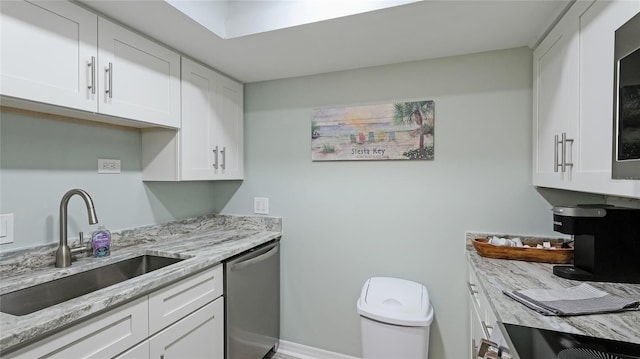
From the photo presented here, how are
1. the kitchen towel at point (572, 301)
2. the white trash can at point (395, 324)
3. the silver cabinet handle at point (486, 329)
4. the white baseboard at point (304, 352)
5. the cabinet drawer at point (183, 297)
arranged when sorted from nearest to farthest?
the kitchen towel at point (572, 301) → the silver cabinet handle at point (486, 329) → the cabinet drawer at point (183, 297) → the white trash can at point (395, 324) → the white baseboard at point (304, 352)

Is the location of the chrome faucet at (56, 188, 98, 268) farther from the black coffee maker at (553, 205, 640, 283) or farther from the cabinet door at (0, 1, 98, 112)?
the black coffee maker at (553, 205, 640, 283)

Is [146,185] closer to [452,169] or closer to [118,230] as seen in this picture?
[118,230]

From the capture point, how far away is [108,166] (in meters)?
1.77

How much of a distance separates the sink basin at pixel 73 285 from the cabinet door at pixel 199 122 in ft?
1.82

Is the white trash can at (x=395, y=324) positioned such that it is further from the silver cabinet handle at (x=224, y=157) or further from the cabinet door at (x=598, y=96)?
the silver cabinet handle at (x=224, y=157)

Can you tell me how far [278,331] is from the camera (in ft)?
7.71

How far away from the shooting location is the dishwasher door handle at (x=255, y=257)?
1.82 meters

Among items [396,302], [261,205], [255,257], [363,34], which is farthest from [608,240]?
[261,205]

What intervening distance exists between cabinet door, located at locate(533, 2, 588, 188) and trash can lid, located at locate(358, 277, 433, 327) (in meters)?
0.92

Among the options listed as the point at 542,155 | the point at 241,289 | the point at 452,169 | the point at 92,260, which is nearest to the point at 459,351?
the point at 452,169

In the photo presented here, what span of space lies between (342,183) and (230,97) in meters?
1.10

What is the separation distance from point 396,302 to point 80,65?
2.00 m

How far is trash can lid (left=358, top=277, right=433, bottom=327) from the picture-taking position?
63.7 inches

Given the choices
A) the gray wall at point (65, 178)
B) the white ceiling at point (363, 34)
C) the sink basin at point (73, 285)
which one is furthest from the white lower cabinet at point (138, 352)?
the white ceiling at point (363, 34)
